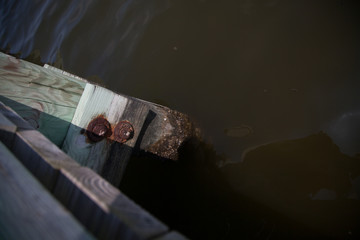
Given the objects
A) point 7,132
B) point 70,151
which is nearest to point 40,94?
point 70,151

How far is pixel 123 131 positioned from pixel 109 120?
17 cm

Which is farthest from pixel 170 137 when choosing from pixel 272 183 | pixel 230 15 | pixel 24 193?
pixel 24 193

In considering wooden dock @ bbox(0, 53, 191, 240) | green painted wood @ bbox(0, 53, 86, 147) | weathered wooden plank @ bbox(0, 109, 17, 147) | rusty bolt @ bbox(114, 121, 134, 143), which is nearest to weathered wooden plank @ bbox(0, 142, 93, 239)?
wooden dock @ bbox(0, 53, 191, 240)

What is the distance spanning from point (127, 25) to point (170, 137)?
108 inches

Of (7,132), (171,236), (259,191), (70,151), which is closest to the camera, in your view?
(171,236)

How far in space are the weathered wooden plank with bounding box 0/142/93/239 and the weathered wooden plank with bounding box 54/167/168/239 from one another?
Result: 92mm

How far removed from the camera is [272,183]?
2236mm

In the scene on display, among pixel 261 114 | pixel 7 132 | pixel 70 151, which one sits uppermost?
pixel 261 114

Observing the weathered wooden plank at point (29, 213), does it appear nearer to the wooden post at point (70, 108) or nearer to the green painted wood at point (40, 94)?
the wooden post at point (70, 108)

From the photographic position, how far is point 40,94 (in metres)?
2.04

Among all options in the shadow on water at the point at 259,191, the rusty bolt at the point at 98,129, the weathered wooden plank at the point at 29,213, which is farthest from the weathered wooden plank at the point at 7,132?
the shadow on water at the point at 259,191

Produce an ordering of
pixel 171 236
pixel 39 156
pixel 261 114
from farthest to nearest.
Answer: pixel 261 114 < pixel 39 156 < pixel 171 236

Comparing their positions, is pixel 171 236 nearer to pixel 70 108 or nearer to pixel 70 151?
pixel 70 151

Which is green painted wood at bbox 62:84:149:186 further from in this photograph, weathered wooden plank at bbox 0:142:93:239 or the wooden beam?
weathered wooden plank at bbox 0:142:93:239
